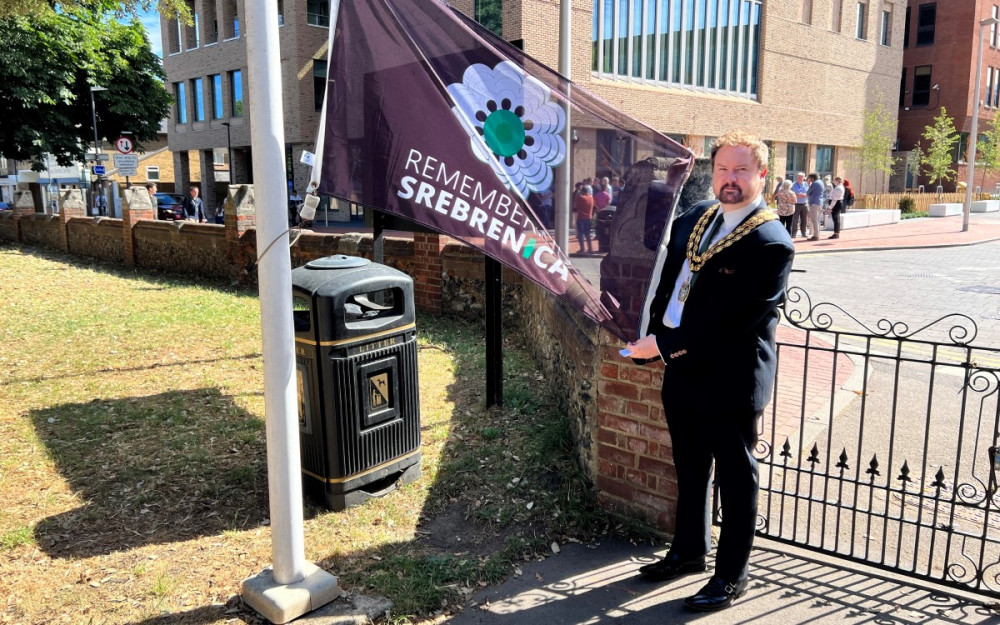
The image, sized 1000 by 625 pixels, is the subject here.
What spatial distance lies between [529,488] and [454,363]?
3.03 meters

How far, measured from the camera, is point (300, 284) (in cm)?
414

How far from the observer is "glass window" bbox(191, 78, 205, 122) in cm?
3969

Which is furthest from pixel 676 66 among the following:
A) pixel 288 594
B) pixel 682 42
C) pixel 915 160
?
pixel 288 594

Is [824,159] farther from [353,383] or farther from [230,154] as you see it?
[353,383]

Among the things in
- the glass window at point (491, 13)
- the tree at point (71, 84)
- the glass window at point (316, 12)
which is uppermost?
the glass window at point (316, 12)

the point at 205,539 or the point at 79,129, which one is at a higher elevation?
the point at 79,129

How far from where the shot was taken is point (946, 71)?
156 feet

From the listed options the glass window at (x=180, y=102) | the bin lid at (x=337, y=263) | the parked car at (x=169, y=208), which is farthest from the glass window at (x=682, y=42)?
the bin lid at (x=337, y=263)

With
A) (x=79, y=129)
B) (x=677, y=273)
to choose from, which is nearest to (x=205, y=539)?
(x=677, y=273)

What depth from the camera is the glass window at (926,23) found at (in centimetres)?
4797

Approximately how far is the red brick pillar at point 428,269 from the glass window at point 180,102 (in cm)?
3702

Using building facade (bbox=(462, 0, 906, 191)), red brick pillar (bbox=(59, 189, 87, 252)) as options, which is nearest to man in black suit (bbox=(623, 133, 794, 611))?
red brick pillar (bbox=(59, 189, 87, 252))

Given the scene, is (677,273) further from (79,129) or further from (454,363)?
(79,129)

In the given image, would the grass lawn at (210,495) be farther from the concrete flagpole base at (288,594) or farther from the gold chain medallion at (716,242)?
the gold chain medallion at (716,242)
